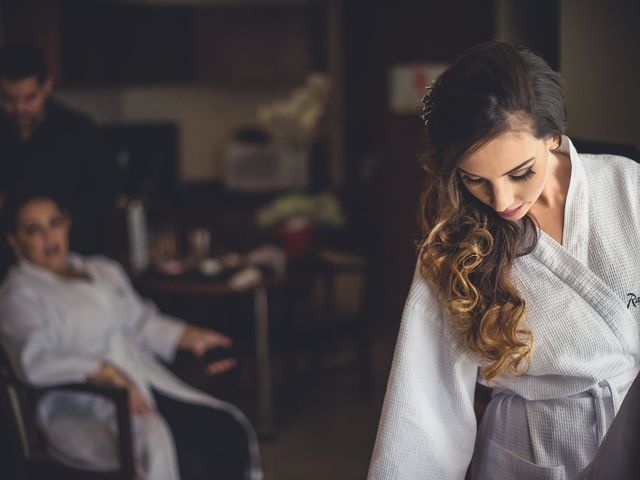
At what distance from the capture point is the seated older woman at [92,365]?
7.14ft

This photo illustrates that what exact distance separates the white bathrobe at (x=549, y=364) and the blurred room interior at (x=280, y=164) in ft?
3.04

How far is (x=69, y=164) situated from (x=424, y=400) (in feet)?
6.54

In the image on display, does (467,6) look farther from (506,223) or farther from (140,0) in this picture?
(506,223)

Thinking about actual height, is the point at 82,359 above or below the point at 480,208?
below

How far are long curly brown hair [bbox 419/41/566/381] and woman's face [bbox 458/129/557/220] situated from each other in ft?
0.06

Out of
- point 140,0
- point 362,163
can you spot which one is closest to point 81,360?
point 362,163

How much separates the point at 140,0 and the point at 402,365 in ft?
14.0

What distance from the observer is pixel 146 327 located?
2619 mm

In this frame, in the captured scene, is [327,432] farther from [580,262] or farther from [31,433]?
[580,262]

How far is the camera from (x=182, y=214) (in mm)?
4809

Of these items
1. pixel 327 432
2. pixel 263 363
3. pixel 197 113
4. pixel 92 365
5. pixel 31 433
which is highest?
pixel 197 113

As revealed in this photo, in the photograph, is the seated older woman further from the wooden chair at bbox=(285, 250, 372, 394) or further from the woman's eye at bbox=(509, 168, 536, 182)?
the woman's eye at bbox=(509, 168, 536, 182)

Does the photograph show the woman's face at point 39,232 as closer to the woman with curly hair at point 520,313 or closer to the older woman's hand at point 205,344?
the older woman's hand at point 205,344

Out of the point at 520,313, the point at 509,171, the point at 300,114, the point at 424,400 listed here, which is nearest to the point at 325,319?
the point at 300,114
